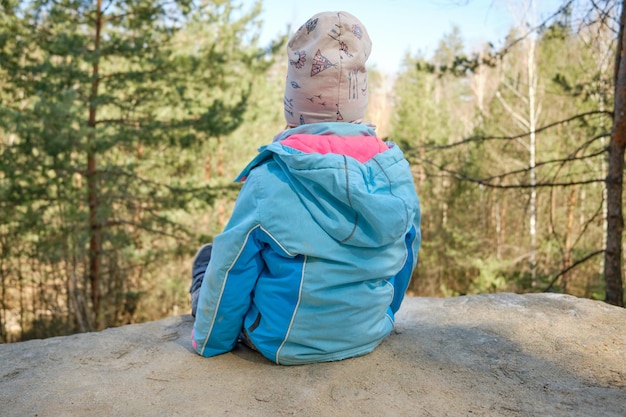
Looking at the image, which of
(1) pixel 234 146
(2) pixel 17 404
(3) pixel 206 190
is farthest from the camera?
(1) pixel 234 146

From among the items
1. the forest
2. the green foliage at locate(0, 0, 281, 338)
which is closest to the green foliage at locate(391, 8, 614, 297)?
the forest

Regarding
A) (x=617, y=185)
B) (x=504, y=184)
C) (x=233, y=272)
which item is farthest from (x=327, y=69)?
(x=504, y=184)

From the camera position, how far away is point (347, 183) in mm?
1789

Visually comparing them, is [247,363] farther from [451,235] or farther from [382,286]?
[451,235]

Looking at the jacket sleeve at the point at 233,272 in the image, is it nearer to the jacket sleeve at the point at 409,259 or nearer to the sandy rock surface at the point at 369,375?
the sandy rock surface at the point at 369,375

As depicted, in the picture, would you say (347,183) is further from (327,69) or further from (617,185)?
(617,185)

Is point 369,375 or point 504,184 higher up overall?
point 504,184

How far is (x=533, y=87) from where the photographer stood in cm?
1401

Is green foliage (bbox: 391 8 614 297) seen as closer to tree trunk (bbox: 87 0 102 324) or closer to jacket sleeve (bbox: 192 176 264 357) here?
tree trunk (bbox: 87 0 102 324)

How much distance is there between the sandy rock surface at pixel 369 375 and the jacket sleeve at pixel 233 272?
214 mm

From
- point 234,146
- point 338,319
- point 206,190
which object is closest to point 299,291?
point 338,319

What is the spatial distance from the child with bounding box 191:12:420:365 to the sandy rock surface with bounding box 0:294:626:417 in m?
0.16

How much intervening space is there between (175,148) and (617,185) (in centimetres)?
737

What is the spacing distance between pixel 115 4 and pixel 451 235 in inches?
435
